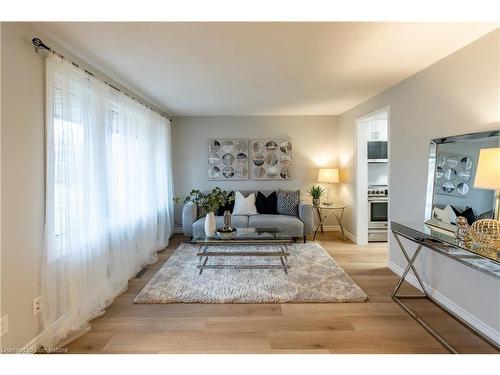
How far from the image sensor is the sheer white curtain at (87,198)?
1.96 metres

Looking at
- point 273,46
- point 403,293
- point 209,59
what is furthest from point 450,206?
point 209,59

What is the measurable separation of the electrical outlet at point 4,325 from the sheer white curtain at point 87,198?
27 cm

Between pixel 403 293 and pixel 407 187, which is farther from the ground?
pixel 407 187

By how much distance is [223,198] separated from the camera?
12.4 feet

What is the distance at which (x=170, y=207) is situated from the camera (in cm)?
487

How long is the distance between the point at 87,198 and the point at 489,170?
3.14 metres

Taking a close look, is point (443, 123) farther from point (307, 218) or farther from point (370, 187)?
point (307, 218)

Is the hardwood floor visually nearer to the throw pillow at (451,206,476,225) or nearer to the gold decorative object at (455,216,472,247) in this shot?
the gold decorative object at (455,216,472,247)

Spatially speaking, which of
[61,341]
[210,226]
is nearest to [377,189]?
[210,226]

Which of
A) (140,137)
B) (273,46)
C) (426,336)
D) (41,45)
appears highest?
(273,46)
